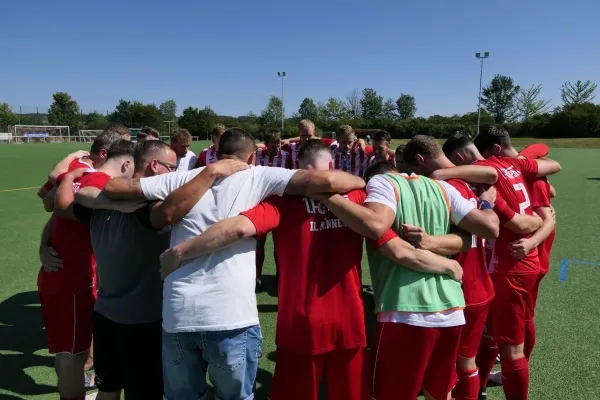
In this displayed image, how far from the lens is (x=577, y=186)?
17703 millimetres

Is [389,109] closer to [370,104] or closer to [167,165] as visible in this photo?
[370,104]

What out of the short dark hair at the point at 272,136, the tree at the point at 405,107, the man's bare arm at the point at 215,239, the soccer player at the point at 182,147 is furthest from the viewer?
the tree at the point at 405,107

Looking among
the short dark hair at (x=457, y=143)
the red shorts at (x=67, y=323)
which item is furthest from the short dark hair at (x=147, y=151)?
the short dark hair at (x=457, y=143)

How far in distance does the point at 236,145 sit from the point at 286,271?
2.73ft

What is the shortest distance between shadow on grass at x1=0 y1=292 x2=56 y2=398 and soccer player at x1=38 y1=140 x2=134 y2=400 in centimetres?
97

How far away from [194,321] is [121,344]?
79 centimetres

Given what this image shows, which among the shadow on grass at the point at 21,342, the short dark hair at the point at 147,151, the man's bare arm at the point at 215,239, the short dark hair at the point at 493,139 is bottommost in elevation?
the shadow on grass at the point at 21,342

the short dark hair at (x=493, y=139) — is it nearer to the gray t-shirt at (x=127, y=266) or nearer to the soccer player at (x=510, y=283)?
the soccer player at (x=510, y=283)

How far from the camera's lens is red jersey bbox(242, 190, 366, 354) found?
93.0 inches

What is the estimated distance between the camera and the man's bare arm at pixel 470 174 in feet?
9.46

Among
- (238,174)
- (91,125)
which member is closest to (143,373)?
(238,174)

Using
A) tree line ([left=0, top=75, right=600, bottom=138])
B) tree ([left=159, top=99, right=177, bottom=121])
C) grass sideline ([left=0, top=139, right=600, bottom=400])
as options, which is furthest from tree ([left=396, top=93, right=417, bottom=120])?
grass sideline ([left=0, top=139, right=600, bottom=400])

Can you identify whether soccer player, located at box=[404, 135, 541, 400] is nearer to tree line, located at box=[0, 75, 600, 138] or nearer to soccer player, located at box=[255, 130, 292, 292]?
soccer player, located at box=[255, 130, 292, 292]

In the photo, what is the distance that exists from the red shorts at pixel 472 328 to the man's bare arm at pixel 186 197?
1934 mm
